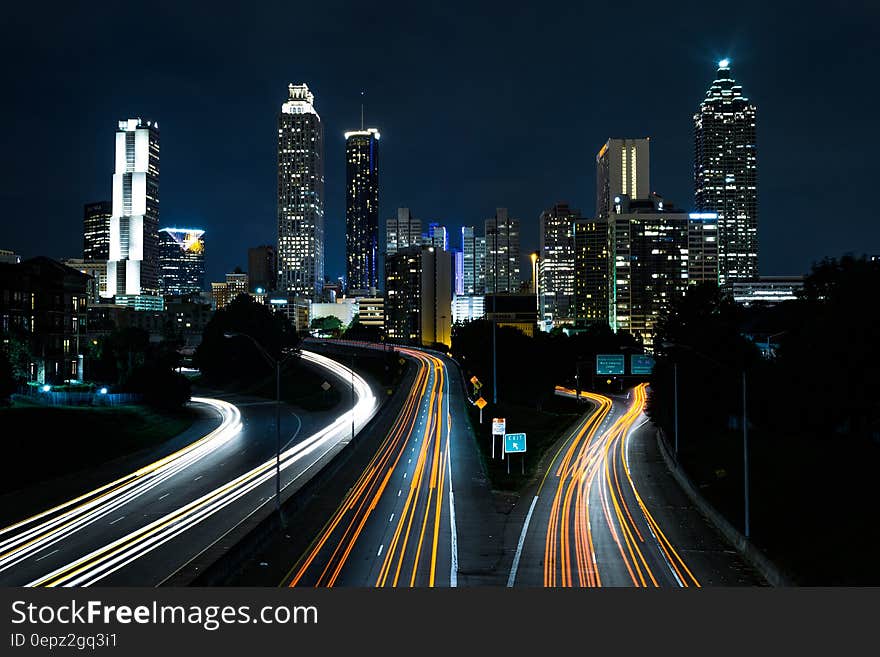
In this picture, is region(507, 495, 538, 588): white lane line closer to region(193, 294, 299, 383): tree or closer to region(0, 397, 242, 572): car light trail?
region(0, 397, 242, 572): car light trail

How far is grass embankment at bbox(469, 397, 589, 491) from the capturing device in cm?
5262

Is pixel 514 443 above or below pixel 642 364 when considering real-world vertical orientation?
below


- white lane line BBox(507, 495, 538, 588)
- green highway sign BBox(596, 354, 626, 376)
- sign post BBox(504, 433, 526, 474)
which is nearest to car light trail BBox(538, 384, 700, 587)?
white lane line BBox(507, 495, 538, 588)

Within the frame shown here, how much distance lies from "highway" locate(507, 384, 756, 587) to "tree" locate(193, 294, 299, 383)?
8505cm

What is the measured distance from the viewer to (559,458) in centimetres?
6128

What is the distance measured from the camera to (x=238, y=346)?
133 metres

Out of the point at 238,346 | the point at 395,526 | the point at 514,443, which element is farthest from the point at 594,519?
the point at 238,346

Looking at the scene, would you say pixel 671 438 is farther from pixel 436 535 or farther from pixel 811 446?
pixel 436 535

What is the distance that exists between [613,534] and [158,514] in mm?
23564

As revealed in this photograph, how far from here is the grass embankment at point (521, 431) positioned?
173 ft

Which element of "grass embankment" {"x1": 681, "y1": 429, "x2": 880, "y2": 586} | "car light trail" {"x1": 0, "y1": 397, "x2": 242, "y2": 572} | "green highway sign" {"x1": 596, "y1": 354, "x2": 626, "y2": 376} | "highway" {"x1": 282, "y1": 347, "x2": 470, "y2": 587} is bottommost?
"car light trail" {"x1": 0, "y1": 397, "x2": 242, "y2": 572}

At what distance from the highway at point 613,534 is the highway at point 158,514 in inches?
586

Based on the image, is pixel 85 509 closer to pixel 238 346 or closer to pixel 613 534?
pixel 613 534

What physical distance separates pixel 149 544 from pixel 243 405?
67.9 m
